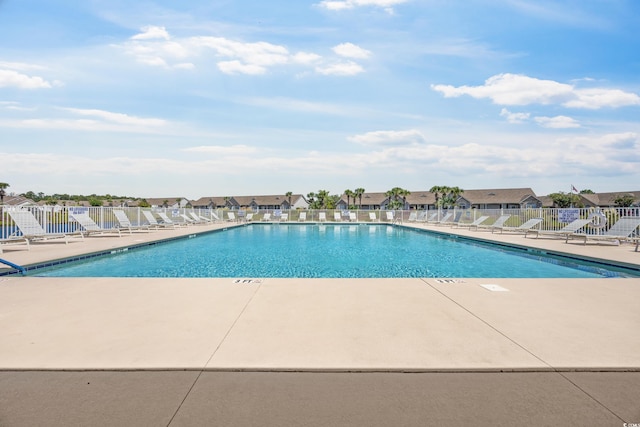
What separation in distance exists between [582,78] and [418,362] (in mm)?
17971

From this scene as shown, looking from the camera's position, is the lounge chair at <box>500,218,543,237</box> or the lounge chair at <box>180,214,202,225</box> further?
the lounge chair at <box>180,214,202,225</box>

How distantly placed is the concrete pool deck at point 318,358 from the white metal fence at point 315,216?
913 centimetres

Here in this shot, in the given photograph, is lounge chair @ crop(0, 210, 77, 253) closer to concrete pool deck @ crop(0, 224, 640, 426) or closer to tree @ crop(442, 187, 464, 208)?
concrete pool deck @ crop(0, 224, 640, 426)

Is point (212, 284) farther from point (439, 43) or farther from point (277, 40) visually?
point (439, 43)

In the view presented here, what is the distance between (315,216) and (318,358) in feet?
103

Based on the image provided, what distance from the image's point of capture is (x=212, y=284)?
539 cm

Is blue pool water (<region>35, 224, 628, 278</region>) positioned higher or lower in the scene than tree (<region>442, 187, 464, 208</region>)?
lower

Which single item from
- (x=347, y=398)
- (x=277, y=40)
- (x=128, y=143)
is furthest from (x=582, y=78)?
(x=128, y=143)

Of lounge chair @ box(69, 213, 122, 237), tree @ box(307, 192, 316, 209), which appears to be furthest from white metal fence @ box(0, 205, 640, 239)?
tree @ box(307, 192, 316, 209)

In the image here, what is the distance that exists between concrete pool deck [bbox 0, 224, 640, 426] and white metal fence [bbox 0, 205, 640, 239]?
30.0 feet

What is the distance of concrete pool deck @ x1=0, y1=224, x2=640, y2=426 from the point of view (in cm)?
190

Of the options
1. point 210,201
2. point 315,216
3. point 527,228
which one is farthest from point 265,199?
point 527,228

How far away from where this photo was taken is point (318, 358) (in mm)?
2594

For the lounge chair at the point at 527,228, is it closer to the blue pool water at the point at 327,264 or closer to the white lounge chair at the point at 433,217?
the blue pool water at the point at 327,264
